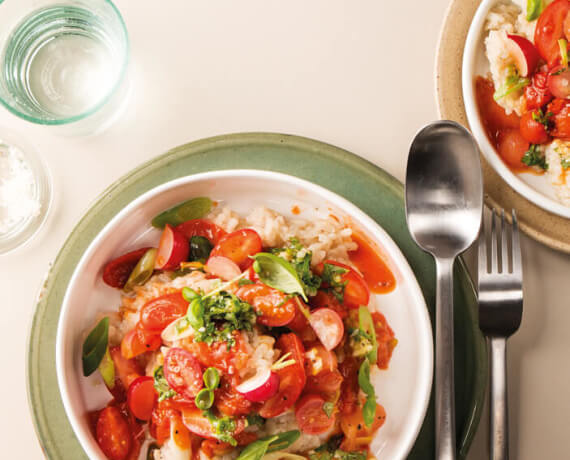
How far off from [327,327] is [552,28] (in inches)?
46.4

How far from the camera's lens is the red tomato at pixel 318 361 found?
157 cm

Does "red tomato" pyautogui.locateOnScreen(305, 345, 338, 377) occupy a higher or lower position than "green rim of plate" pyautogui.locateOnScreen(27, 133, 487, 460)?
lower

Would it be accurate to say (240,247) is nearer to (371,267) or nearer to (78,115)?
(371,267)

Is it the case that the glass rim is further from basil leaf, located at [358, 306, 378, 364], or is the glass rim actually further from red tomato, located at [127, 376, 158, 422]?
basil leaf, located at [358, 306, 378, 364]

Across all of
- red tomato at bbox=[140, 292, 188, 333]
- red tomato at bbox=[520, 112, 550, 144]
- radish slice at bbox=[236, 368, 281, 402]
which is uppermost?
red tomato at bbox=[520, 112, 550, 144]

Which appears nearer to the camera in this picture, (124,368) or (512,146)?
(124,368)

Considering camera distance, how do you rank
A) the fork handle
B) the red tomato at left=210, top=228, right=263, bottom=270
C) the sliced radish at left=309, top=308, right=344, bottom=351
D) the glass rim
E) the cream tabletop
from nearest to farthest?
the sliced radish at left=309, top=308, right=344, bottom=351 < the red tomato at left=210, top=228, right=263, bottom=270 < the fork handle < the glass rim < the cream tabletop

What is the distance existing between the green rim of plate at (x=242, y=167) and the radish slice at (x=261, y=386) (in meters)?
0.60

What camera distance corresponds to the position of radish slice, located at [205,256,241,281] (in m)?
1.68

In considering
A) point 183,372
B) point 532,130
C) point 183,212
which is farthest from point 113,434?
point 532,130

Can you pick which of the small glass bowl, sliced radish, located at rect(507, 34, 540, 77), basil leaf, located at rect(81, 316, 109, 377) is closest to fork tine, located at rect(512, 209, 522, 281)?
sliced radish, located at rect(507, 34, 540, 77)

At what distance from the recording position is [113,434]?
5.54ft

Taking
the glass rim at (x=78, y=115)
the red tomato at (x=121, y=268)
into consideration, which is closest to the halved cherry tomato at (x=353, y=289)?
the red tomato at (x=121, y=268)

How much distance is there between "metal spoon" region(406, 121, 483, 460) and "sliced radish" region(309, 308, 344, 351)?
0.36 m
